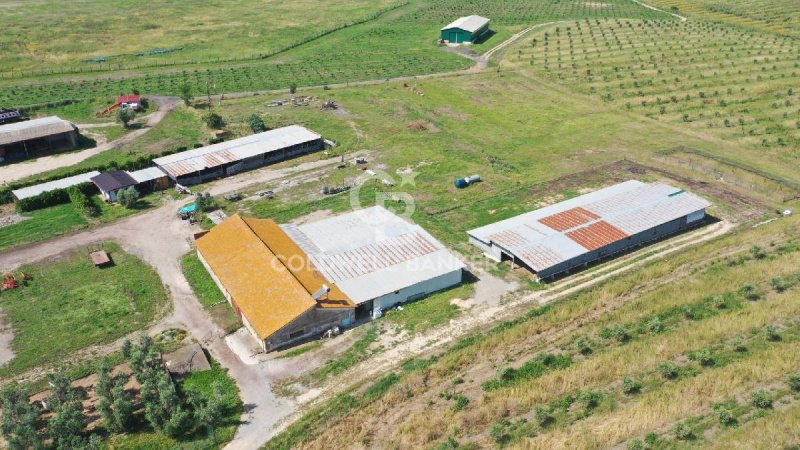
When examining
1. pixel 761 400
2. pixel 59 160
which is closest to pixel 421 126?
pixel 59 160

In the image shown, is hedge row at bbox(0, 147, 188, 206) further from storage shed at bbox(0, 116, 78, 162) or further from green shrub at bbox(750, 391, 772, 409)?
green shrub at bbox(750, 391, 772, 409)

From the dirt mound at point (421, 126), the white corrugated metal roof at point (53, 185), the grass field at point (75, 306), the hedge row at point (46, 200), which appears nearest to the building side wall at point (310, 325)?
the grass field at point (75, 306)

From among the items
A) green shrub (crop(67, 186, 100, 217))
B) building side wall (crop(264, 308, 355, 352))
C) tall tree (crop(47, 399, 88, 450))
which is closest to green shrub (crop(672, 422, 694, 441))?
building side wall (crop(264, 308, 355, 352))

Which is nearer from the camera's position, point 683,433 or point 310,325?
point 683,433

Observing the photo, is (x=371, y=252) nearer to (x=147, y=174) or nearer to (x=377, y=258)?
(x=377, y=258)

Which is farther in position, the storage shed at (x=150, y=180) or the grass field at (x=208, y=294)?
the storage shed at (x=150, y=180)

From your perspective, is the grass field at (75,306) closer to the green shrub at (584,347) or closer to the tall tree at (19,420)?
the tall tree at (19,420)
